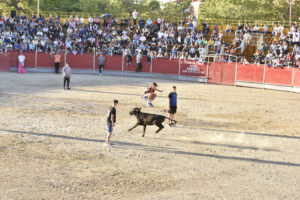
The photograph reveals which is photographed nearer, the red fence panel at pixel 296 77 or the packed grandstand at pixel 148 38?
the red fence panel at pixel 296 77

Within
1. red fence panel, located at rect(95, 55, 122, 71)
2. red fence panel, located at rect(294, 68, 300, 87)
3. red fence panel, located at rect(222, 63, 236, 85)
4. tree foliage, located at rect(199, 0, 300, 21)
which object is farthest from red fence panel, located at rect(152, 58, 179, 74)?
tree foliage, located at rect(199, 0, 300, 21)

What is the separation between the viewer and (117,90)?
80.6 ft

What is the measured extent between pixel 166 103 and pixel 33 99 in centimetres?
634

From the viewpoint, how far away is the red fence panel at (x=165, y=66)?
112 feet

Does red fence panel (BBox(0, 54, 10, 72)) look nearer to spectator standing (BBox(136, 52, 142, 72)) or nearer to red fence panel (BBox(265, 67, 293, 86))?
spectator standing (BBox(136, 52, 142, 72))

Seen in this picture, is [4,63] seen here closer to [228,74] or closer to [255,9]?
[228,74]

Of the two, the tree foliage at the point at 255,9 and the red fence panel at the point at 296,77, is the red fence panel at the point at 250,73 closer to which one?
the red fence panel at the point at 296,77

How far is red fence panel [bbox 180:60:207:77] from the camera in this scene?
1291 inches

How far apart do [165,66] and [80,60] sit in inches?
293

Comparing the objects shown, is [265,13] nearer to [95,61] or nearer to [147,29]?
[147,29]

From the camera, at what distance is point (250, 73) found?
100 feet

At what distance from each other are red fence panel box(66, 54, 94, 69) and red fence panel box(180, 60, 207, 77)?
7959 millimetres

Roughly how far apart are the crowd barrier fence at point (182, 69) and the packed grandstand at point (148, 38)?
0.75 metres

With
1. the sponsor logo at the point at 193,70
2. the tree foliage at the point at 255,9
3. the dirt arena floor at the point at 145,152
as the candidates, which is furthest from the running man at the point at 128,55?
the tree foliage at the point at 255,9
